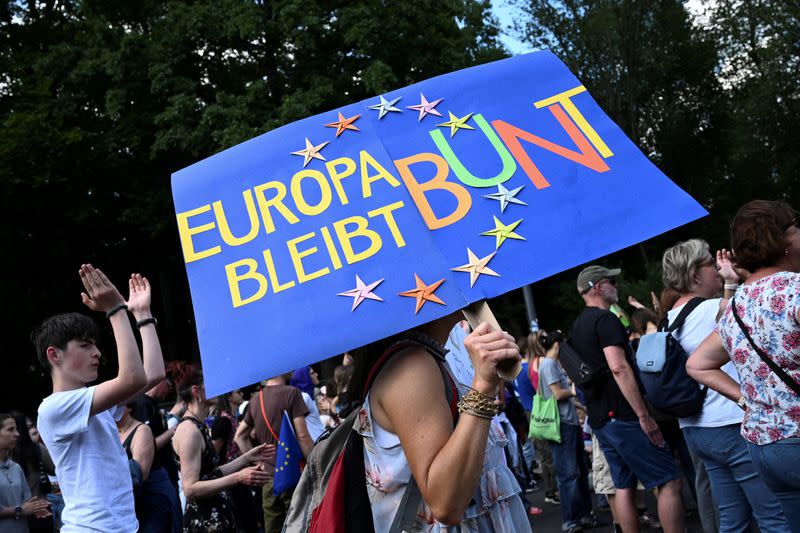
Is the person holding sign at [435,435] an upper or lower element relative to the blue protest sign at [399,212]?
lower

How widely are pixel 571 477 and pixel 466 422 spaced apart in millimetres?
6661

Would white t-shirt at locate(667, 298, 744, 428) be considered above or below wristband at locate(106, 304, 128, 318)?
below

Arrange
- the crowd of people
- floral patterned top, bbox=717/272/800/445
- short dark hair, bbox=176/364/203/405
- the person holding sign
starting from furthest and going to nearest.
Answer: short dark hair, bbox=176/364/203/405
floral patterned top, bbox=717/272/800/445
the crowd of people
the person holding sign

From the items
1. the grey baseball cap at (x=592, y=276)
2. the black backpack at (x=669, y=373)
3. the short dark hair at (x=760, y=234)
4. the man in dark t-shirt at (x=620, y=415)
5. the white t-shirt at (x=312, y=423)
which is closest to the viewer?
the short dark hair at (x=760, y=234)

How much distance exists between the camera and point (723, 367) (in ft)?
17.1

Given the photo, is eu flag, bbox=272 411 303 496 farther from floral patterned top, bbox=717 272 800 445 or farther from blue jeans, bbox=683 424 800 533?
floral patterned top, bbox=717 272 800 445

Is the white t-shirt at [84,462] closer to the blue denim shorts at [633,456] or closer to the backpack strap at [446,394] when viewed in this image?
the backpack strap at [446,394]

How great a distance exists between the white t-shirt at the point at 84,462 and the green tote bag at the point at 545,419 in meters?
5.66

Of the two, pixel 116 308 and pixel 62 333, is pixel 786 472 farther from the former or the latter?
pixel 62 333

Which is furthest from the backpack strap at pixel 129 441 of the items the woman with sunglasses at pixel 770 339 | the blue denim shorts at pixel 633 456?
the woman with sunglasses at pixel 770 339

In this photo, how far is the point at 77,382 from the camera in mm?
4004

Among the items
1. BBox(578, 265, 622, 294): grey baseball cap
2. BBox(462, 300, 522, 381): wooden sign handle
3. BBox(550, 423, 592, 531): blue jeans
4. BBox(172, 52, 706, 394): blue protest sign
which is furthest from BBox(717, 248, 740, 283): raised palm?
BBox(550, 423, 592, 531): blue jeans

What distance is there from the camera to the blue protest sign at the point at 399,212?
253cm

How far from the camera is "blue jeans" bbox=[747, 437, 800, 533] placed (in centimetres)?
348
